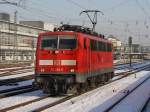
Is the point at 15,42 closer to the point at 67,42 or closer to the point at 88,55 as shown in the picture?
the point at 88,55

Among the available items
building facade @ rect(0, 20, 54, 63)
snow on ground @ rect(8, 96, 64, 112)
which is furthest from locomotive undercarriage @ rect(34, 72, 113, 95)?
building facade @ rect(0, 20, 54, 63)

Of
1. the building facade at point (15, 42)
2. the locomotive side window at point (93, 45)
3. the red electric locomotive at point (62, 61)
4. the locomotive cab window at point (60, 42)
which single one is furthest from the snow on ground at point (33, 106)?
the building facade at point (15, 42)

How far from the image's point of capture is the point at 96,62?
22609 millimetres

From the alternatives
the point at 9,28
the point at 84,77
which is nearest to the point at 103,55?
the point at 84,77

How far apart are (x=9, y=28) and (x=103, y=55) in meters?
69.4

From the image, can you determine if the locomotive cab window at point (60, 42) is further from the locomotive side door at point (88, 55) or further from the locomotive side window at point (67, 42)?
the locomotive side door at point (88, 55)

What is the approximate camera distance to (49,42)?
1917 centimetres

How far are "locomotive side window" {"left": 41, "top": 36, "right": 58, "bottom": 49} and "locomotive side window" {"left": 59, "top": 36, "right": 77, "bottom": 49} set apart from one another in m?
0.29

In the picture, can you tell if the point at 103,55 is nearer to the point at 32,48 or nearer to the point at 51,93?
the point at 51,93

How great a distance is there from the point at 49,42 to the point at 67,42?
0.89m

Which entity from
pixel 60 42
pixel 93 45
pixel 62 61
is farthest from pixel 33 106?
pixel 93 45

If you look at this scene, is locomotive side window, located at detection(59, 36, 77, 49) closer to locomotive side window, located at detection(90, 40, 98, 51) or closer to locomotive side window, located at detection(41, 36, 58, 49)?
locomotive side window, located at detection(41, 36, 58, 49)

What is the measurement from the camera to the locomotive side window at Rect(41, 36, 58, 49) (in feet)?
62.5

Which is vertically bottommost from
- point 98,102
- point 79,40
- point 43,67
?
point 98,102
